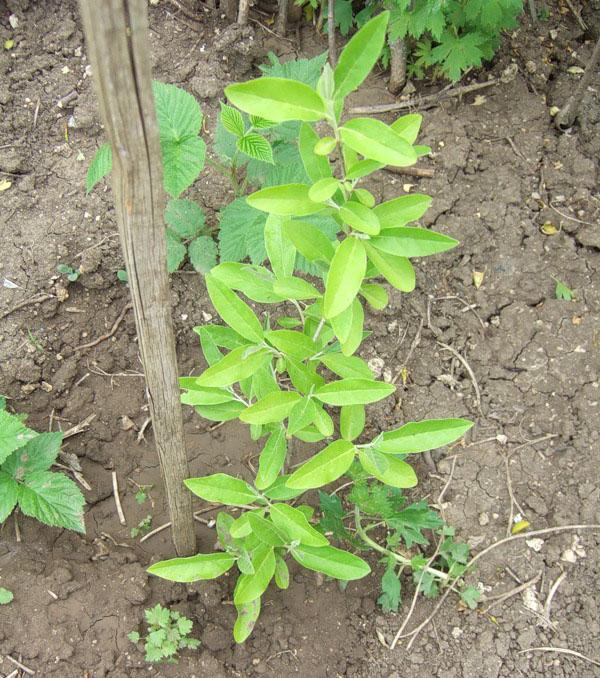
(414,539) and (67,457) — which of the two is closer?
(414,539)

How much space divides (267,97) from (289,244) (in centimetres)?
52

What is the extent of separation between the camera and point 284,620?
2.26 metres

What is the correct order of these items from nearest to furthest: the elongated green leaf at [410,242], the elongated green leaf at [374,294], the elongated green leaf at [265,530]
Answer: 1. the elongated green leaf at [410,242]
2. the elongated green leaf at [374,294]
3. the elongated green leaf at [265,530]

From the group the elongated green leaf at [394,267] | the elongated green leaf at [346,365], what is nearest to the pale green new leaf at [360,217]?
the elongated green leaf at [394,267]

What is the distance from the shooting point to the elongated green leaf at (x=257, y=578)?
1783 millimetres

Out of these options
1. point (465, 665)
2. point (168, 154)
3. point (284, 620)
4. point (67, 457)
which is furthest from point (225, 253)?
point (465, 665)

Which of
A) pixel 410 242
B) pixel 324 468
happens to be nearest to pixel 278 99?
pixel 410 242

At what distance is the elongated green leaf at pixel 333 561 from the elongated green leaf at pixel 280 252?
0.76 meters

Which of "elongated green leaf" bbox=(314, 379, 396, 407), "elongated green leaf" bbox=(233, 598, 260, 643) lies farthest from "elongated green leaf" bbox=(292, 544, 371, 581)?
"elongated green leaf" bbox=(314, 379, 396, 407)

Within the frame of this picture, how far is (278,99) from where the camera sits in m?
1.17

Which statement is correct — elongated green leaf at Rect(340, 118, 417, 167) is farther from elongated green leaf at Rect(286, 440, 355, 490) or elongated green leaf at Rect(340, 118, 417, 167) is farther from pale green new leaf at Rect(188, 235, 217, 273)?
pale green new leaf at Rect(188, 235, 217, 273)

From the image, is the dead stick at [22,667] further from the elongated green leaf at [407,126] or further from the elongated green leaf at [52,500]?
the elongated green leaf at [407,126]

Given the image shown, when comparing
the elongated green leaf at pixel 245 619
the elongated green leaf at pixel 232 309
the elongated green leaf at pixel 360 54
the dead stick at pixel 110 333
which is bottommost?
the elongated green leaf at pixel 245 619

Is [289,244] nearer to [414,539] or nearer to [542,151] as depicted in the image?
[414,539]
